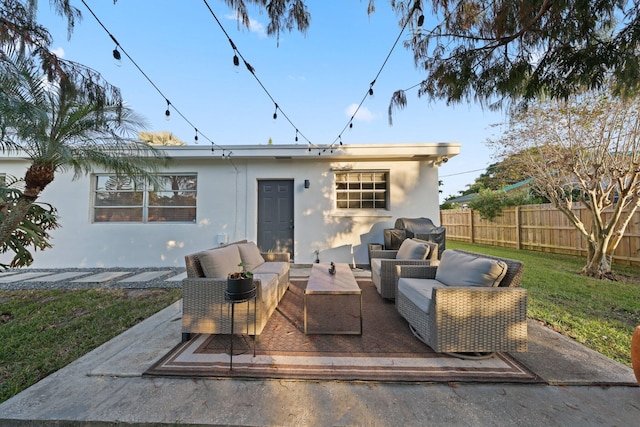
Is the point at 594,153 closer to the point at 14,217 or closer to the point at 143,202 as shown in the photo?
the point at 14,217

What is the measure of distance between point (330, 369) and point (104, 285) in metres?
4.73

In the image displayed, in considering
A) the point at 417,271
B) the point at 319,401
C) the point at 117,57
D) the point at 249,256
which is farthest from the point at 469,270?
the point at 117,57

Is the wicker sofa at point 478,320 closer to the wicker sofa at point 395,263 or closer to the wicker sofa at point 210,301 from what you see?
the wicker sofa at point 395,263

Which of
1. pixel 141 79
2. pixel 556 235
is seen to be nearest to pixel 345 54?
pixel 141 79

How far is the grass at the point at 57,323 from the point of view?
6.73 ft

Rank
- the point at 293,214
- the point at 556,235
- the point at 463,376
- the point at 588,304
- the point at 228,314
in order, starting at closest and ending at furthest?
the point at 463,376 < the point at 228,314 < the point at 588,304 < the point at 293,214 < the point at 556,235

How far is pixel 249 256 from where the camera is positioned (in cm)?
371

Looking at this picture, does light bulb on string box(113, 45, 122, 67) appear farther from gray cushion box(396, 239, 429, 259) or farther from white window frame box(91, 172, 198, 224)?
gray cushion box(396, 239, 429, 259)

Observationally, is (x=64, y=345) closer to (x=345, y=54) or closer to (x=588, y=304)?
(x=345, y=54)

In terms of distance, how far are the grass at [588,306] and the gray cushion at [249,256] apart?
12.3 feet

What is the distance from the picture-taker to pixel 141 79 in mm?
3574

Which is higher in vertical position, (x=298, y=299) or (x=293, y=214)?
(x=293, y=214)

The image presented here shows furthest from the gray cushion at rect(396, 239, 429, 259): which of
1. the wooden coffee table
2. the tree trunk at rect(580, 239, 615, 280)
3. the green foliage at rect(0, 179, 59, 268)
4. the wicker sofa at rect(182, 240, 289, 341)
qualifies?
the green foliage at rect(0, 179, 59, 268)

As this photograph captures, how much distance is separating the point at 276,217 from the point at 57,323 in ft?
13.2
